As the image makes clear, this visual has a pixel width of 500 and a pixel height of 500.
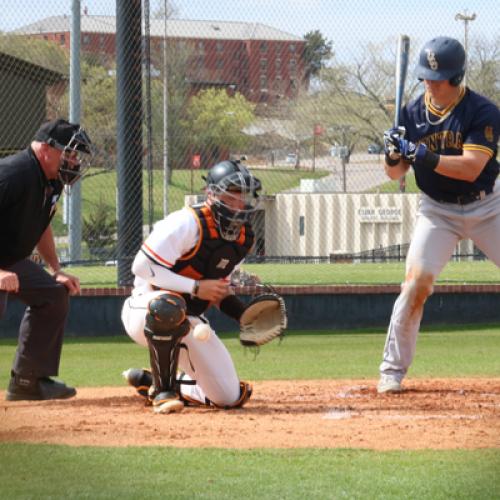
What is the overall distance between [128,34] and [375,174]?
540cm

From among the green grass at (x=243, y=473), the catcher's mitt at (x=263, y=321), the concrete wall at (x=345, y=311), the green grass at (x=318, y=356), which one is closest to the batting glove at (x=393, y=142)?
the catcher's mitt at (x=263, y=321)

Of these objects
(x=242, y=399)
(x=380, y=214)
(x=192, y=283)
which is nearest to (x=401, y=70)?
(x=192, y=283)

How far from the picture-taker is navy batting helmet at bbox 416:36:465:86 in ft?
23.3

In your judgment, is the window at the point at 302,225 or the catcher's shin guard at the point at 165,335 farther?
the window at the point at 302,225

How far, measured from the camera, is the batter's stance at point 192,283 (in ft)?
21.1

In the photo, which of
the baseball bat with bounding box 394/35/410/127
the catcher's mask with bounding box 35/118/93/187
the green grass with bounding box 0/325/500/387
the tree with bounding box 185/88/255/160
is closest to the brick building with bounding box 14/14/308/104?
the tree with bounding box 185/88/255/160

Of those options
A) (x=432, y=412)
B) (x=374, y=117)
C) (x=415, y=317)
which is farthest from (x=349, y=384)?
(x=374, y=117)

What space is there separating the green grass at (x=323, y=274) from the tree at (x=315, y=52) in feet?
8.32

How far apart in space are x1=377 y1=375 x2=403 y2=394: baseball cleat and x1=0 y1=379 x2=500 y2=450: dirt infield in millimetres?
106

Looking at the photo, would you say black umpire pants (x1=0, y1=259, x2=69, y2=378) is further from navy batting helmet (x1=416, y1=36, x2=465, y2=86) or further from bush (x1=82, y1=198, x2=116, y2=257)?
bush (x1=82, y1=198, x2=116, y2=257)

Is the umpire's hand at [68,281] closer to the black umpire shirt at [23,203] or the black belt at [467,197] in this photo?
the black umpire shirt at [23,203]

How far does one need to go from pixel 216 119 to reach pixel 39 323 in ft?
23.8

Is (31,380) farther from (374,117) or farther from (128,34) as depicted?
(374,117)

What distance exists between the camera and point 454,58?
23.3ft
